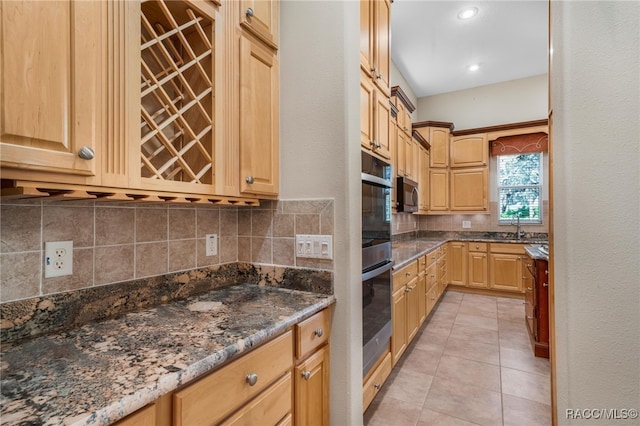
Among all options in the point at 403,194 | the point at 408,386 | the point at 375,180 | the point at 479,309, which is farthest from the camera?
the point at 479,309

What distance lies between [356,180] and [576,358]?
1.10 m

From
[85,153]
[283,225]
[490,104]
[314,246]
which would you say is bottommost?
[314,246]

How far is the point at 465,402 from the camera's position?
199 centimetres

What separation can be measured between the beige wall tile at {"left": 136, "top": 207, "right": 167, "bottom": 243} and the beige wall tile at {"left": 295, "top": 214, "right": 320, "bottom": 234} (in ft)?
2.03

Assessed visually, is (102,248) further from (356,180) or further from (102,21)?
(356,180)

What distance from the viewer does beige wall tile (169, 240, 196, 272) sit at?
1.37 m

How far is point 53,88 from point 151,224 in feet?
2.08

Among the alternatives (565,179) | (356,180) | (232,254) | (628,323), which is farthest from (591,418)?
(232,254)

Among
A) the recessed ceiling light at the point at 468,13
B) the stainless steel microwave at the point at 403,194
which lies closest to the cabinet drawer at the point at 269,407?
the stainless steel microwave at the point at 403,194

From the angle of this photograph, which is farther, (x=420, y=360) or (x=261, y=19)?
(x=420, y=360)

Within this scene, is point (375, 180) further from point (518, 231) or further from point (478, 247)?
point (518, 231)

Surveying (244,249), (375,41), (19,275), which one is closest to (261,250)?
(244,249)

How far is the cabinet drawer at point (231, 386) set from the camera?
2.52 ft

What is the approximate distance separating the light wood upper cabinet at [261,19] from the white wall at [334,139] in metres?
0.06
